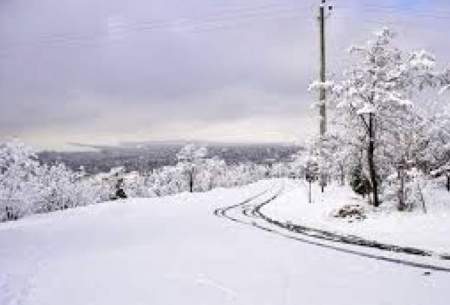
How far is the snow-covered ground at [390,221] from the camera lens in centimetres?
1872

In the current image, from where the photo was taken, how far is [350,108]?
86.7 feet

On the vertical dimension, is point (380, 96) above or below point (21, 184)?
above

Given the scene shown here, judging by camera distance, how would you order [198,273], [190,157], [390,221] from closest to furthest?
[198,273] → [390,221] → [190,157]

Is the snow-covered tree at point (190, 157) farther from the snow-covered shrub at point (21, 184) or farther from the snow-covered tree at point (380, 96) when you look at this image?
the snow-covered tree at point (380, 96)

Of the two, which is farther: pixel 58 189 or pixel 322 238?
pixel 58 189

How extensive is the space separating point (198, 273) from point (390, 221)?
10898 millimetres

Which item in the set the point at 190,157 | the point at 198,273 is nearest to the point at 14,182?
the point at 190,157

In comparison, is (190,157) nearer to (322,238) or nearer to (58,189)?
(58,189)

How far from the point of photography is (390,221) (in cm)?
2267

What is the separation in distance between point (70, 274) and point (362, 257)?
24.6 ft

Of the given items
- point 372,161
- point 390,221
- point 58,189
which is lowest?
point 58,189

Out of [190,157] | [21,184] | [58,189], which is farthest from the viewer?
[190,157]

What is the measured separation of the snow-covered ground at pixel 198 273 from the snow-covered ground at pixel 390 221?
10.3 feet

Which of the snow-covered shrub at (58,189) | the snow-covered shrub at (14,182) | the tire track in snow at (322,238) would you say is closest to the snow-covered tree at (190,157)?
the snow-covered shrub at (58,189)
